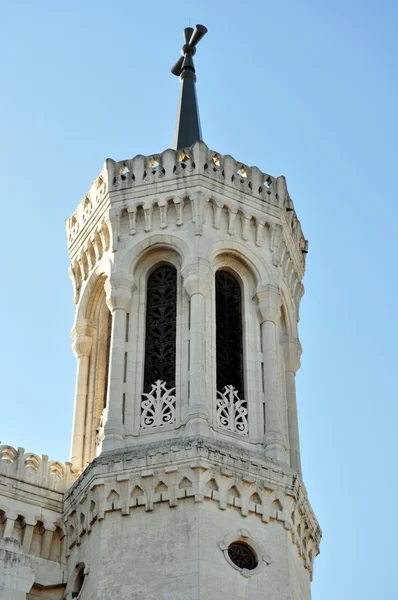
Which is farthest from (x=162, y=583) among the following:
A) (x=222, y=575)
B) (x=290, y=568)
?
(x=290, y=568)

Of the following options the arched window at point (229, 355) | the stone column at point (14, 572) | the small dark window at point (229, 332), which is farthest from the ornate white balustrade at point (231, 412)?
the stone column at point (14, 572)

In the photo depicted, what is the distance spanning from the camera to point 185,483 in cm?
2600

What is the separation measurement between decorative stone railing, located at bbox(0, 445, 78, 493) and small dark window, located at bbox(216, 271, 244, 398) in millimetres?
3784

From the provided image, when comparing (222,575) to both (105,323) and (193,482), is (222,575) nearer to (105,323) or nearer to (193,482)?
(193,482)

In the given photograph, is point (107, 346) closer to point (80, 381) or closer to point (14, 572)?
point (80, 381)

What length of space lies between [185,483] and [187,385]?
2.56 meters

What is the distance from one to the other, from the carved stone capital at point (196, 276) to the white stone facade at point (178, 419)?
0.04 meters

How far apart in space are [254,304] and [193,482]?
18.4 ft

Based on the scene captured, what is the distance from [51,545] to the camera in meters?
27.4

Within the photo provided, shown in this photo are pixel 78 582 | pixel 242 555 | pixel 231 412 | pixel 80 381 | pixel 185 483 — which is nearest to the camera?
pixel 242 555

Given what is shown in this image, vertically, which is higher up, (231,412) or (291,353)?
(291,353)

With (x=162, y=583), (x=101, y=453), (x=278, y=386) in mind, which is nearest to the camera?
(x=162, y=583)

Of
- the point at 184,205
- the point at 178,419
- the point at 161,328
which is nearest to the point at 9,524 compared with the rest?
the point at 178,419

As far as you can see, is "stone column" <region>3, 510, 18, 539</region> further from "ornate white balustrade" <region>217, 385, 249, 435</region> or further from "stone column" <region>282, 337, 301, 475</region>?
"stone column" <region>282, 337, 301, 475</region>
